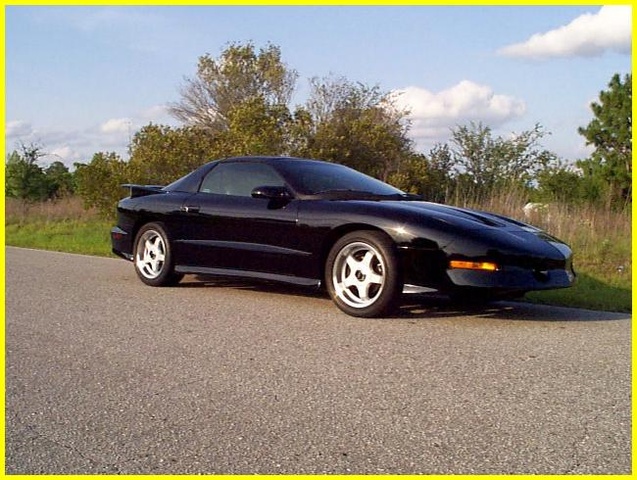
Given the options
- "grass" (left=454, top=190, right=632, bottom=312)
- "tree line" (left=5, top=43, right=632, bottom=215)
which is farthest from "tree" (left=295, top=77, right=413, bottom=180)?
"grass" (left=454, top=190, right=632, bottom=312)

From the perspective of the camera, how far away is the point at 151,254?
8180mm

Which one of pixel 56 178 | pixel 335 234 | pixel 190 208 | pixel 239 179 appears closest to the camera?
pixel 335 234

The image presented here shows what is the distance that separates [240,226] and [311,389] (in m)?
3.21

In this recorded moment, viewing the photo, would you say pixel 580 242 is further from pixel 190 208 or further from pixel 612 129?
pixel 612 129

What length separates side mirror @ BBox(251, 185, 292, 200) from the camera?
22.9ft

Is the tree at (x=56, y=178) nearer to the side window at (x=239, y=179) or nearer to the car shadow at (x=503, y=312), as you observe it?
the side window at (x=239, y=179)

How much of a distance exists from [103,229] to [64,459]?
48.9ft

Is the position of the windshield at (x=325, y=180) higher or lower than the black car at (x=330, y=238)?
higher

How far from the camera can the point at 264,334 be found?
18.6 feet

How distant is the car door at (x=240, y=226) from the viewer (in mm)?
6922

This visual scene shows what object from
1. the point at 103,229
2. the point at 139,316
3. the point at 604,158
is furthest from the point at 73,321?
the point at 604,158

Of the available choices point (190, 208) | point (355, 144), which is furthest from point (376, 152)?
point (190, 208)

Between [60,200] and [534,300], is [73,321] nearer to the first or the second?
[534,300]

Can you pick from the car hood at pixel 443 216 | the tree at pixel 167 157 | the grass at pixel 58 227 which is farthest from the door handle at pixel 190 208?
the tree at pixel 167 157
